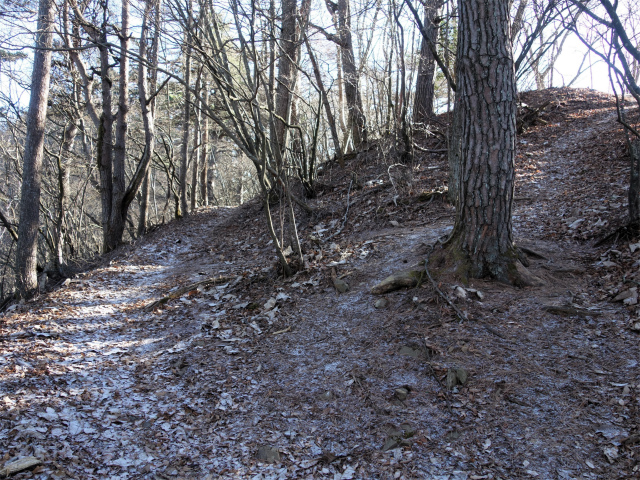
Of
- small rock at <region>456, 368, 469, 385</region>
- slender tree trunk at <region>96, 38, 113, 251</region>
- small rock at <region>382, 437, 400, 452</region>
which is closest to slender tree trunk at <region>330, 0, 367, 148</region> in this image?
slender tree trunk at <region>96, 38, 113, 251</region>

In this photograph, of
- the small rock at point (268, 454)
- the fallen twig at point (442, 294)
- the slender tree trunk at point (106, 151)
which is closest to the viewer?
the small rock at point (268, 454)

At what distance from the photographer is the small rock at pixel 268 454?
2.59 meters

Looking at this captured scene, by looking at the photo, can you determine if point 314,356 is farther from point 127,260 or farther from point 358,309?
point 127,260

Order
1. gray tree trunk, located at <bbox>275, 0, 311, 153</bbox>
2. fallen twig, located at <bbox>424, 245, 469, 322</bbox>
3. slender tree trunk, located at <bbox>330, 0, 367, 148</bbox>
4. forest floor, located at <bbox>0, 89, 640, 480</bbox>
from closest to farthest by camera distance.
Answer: forest floor, located at <bbox>0, 89, 640, 480</bbox>
fallen twig, located at <bbox>424, 245, 469, 322</bbox>
gray tree trunk, located at <bbox>275, 0, 311, 153</bbox>
slender tree trunk, located at <bbox>330, 0, 367, 148</bbox>

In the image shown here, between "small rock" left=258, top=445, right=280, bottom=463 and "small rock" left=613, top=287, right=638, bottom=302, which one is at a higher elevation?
"small rock" left=613, top=287, right=638, bottom=302

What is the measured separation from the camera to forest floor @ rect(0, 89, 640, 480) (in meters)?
2.46

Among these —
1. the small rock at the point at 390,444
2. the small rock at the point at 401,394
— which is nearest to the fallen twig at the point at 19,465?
the small rock at the point at 390,444

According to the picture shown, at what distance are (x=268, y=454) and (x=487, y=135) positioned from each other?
10.8ft

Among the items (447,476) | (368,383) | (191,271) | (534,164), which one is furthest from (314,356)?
(534,164)

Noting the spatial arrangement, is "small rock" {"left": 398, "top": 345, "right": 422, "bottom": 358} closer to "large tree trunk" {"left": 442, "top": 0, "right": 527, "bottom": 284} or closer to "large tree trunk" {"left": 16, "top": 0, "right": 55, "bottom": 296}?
"large tree trunk" {"left": 442, "top": 0, "right": 527, "bottom": 284}

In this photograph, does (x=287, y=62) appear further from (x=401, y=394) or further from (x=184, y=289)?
(x=401, y=394)

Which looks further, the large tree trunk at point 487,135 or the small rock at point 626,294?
the large tree trunk at point 487,135

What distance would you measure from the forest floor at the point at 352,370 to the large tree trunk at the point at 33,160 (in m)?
2.30

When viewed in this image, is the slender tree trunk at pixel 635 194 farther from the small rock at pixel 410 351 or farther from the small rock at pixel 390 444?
the small rock at pixel 390 444
